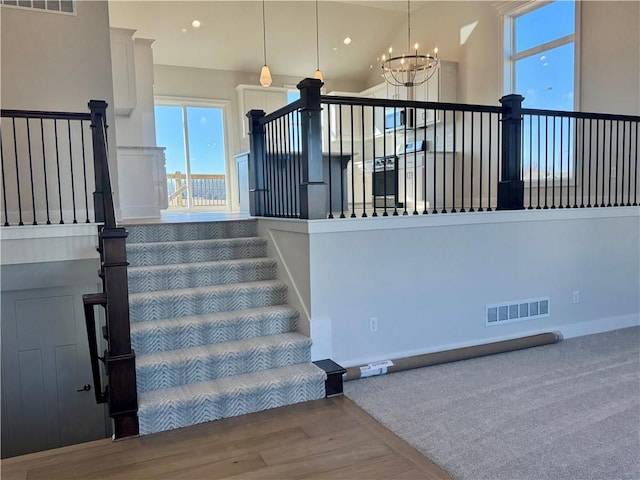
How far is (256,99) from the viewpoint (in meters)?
9.63

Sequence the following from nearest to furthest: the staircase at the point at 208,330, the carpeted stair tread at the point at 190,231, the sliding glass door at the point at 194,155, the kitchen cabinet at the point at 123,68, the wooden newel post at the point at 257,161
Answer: the staircase at the point at 208,330 → the carpeted stair tread at the point at 190,231 → the wooden newel post at the point at 257,161 → the kitchen cabinet at the point at 123,68 → the sliding glass door at the point at 194,155

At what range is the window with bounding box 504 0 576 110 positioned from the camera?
6.46m

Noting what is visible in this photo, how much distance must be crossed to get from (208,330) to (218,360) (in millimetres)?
308

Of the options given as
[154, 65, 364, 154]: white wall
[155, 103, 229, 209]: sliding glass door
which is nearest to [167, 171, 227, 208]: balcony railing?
[155, 103, 229, 209]: sliding glass door

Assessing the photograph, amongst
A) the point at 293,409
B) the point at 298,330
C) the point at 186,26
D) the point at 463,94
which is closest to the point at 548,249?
the point at 298,330

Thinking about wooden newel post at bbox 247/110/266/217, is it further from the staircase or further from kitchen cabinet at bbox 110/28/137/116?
kitchen cabinet at bbox 110/28/137/116

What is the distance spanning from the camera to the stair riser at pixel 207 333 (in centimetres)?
323

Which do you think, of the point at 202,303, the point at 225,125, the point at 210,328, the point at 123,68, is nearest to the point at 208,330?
the point at 210,328

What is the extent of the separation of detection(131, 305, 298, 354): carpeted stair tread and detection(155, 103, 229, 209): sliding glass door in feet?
20.9

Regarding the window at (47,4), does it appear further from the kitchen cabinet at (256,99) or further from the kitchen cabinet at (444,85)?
the kitchen cabinet at (444,85)

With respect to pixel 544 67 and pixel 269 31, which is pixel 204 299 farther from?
pixel 269 31

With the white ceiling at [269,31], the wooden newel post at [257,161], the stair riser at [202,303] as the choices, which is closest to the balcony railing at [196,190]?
the white ceiling at [269,31]

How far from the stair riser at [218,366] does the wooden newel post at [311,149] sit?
1.00 meters

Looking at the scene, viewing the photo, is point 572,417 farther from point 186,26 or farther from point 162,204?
point 186,26
